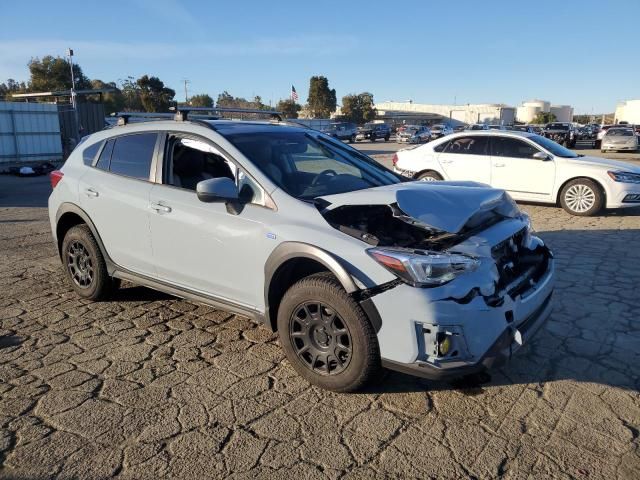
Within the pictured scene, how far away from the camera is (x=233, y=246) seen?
147 inches

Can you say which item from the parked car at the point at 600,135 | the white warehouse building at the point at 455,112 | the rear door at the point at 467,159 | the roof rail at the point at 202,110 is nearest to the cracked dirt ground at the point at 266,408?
Answer: the roof rail at the point at 202,110

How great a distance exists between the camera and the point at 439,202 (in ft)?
11.3

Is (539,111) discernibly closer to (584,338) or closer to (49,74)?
(49,74)

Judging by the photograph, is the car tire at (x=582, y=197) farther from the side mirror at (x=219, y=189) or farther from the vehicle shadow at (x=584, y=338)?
the side mirror at (x=219, y=189)

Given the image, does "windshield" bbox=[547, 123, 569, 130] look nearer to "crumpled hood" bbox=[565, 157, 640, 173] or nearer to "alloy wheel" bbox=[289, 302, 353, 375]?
"crumpled hood" bbox=[565, 157, 640, 173]

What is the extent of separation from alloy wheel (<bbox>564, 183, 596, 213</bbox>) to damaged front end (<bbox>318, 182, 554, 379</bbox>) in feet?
21.5

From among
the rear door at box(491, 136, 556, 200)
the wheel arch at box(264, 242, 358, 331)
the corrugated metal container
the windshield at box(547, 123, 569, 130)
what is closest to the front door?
the wheel arch at box(264, 242, 358, 331)

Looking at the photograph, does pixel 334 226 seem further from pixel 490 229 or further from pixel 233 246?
pixel 490 229

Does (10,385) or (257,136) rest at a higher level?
(257,136)

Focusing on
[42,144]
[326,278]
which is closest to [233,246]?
[326,278]

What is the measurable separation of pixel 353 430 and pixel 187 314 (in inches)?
92.0

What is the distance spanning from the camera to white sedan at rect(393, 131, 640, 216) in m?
9.11

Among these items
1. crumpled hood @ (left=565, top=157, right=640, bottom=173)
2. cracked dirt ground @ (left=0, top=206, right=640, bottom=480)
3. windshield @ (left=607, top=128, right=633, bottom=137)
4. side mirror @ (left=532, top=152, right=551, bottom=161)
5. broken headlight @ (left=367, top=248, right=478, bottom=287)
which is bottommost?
cracked dirt ground @ (left=0, top=206, right=640, bottom=480)

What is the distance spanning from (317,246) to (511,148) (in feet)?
25.9
